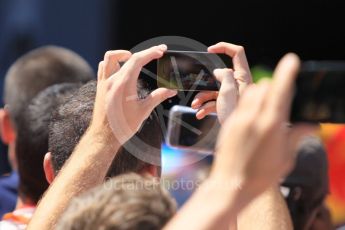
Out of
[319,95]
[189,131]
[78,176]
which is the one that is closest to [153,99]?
[78,176]

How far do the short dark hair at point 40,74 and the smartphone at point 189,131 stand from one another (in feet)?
2.81

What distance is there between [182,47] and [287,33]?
3.02 metres

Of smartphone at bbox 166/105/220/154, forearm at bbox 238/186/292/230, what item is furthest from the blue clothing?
forearm at bbox 238/186/292/230

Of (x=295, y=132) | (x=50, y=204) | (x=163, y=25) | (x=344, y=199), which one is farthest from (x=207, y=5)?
(x=295, y=132)

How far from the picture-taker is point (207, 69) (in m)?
1.97

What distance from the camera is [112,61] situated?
1.95 meters

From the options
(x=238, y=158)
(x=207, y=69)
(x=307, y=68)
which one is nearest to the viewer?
(x=238, y=158)

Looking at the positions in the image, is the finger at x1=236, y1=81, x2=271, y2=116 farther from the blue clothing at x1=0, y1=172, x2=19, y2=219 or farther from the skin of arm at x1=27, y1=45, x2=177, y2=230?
the blue clothing at x1=0, y1=172, x2=19, y2=219

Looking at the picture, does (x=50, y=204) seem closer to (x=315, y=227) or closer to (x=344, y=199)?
(x=315, y=227)

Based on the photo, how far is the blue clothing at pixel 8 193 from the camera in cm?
309

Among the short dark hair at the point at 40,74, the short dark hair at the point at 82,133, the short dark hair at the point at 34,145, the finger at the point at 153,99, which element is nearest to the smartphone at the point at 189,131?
the short dark hair at the point at 82,133

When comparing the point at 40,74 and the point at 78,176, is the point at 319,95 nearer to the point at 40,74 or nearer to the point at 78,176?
the point at 78,176

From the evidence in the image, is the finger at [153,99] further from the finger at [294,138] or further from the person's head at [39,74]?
the person's head at [39,74]

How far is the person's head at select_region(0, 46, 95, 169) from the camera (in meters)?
3.34
